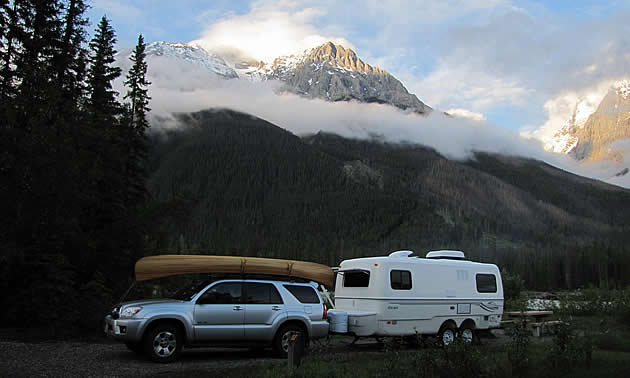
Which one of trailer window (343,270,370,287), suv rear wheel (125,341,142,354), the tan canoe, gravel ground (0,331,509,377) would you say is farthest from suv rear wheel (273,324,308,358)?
trailer window (343,270,370,287)

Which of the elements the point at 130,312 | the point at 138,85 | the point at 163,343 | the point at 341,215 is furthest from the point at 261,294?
the point at 341,215

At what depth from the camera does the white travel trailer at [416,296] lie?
15.7m

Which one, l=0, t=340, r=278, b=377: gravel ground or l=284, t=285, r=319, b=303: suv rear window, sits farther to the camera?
l=284, t=285, r=319, b=303: suv rear window

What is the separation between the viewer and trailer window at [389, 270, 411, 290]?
1606 cm

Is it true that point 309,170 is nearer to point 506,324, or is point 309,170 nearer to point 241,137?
point 241,137

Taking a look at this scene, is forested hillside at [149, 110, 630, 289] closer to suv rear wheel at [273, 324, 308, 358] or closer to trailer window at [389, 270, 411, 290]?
trailer window at [389, 270, 411, 290]

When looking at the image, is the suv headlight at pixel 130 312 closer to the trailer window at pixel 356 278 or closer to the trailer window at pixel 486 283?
the trailer window at pixel 356 278

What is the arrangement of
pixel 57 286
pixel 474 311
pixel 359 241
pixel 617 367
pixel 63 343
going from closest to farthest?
pixel 617 367 < pixel 63 343 < pixel 57 286 < pixel 474 311 < pixel 359 241

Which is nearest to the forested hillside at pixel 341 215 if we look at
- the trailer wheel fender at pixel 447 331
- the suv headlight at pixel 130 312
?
the trailer wheel fender at pixel 447 331

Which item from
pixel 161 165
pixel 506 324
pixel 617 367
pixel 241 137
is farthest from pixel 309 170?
pixel 617 367

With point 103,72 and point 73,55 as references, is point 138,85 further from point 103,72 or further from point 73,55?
point 73,55

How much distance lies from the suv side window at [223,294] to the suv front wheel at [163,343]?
92 cm

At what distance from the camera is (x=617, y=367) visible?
1084 cm

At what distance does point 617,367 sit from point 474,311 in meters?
7.14
